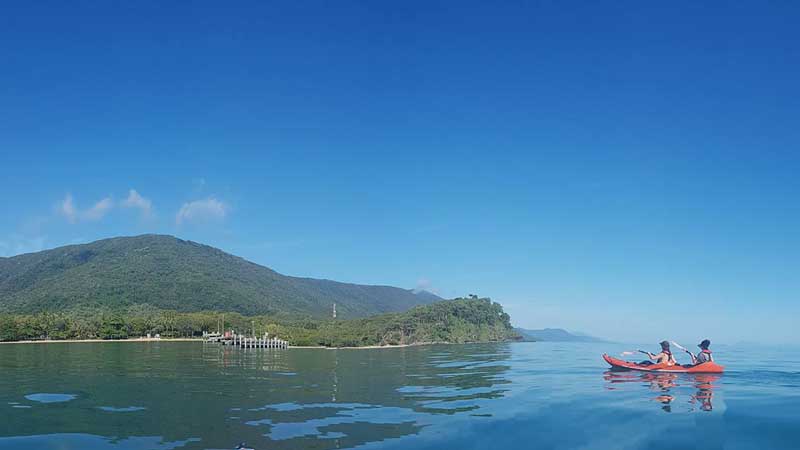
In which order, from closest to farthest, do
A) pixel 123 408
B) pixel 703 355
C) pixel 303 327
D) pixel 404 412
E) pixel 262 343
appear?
pixel 404 412
pixel 123 408
pixel 703 355
pixel 262 343
pixel 303 327

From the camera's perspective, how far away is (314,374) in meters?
51.4

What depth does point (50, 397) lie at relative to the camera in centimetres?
3362

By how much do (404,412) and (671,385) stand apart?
20.9 m

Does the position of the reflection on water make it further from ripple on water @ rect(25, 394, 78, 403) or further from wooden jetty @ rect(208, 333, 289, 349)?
wooden jetty @ rect(208, 333, 289, 349)

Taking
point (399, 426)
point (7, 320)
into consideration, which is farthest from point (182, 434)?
point (7, 320)

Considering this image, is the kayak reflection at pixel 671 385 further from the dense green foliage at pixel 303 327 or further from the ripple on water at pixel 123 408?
the dense green foliage at pixel 303 327

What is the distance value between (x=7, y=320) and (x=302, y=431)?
138893mm

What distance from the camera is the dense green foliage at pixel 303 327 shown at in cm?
13638

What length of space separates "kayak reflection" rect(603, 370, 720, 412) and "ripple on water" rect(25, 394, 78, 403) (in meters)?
32.2

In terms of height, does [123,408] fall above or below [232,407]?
above

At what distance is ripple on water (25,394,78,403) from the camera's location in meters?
32.4

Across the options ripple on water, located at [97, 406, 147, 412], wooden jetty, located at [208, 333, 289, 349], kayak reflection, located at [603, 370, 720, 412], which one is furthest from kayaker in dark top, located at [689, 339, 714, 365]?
wooden jetty, located at [208, 333, 289, 349]

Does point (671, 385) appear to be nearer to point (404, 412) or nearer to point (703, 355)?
point (703, 355)

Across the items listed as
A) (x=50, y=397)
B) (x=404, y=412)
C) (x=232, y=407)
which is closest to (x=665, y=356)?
(x=404, y=412)
